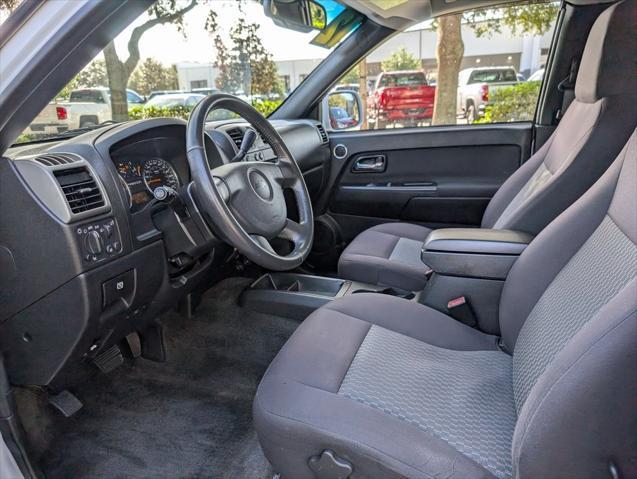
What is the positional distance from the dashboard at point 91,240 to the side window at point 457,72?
1.51m

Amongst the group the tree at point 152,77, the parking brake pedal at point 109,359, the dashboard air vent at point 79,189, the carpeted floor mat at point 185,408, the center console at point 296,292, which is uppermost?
the tree at point 152,77

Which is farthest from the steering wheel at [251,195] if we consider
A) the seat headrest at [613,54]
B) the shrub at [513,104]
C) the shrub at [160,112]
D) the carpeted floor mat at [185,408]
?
the shrub at [513,104]

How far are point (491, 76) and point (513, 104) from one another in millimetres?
1515

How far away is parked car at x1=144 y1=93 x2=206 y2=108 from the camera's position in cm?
210

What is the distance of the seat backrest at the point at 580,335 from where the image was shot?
791mm

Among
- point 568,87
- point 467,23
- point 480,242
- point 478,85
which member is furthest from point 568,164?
point 478,85

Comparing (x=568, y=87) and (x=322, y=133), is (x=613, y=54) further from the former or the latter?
(x=322, y=133)

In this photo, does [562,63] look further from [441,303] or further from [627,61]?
[441,303]

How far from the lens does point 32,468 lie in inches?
52.9

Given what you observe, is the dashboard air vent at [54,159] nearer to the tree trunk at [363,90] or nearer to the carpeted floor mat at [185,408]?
the carpeted floor mat at [185,408]

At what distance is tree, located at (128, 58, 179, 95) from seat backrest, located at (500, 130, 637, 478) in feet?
5.09

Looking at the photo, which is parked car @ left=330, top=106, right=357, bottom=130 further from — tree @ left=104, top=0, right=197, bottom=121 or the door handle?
tree @ left=104, top=0, right=197, bottom=121

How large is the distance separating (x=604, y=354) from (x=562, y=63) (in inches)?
84.7

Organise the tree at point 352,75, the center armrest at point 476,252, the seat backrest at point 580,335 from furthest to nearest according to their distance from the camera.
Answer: the tree at point 352,75 < the center armrest at point 476,252 < the seat backrest at point 580,335
